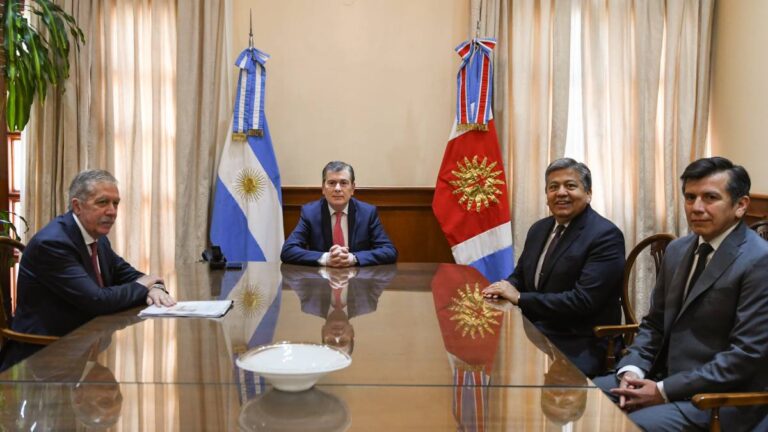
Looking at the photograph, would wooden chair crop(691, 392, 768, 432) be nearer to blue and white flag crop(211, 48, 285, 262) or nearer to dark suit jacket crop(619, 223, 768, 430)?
dark suit jacket crop(619, 223, 768, 430)

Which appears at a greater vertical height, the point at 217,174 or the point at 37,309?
the point at 217,174

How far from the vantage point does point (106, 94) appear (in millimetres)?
4531

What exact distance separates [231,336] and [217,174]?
9.41ft

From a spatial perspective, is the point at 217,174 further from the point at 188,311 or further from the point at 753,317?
the point at 753,317

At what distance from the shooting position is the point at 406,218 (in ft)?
15.7

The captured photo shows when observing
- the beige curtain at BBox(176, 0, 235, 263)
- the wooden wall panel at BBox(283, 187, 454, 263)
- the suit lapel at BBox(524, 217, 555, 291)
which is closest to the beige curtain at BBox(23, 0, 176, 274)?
the beige curtain at BBox(176, 0, 235, 263)

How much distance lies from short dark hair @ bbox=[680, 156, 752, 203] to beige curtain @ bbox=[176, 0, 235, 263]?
11.0 ft

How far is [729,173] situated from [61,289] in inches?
90.3

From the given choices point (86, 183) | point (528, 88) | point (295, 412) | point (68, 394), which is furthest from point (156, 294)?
point (528, 88)

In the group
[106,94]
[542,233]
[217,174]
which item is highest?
[106,94]

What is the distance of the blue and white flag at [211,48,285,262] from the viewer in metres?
4.45

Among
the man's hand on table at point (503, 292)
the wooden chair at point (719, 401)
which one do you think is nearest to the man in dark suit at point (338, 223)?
the man's hand on table at point (503, 292)

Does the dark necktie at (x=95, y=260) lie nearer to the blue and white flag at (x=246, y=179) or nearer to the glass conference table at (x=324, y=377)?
the glass conference table at (x=324, y=377)

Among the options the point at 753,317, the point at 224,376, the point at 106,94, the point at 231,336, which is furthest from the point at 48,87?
the point at 753,317
